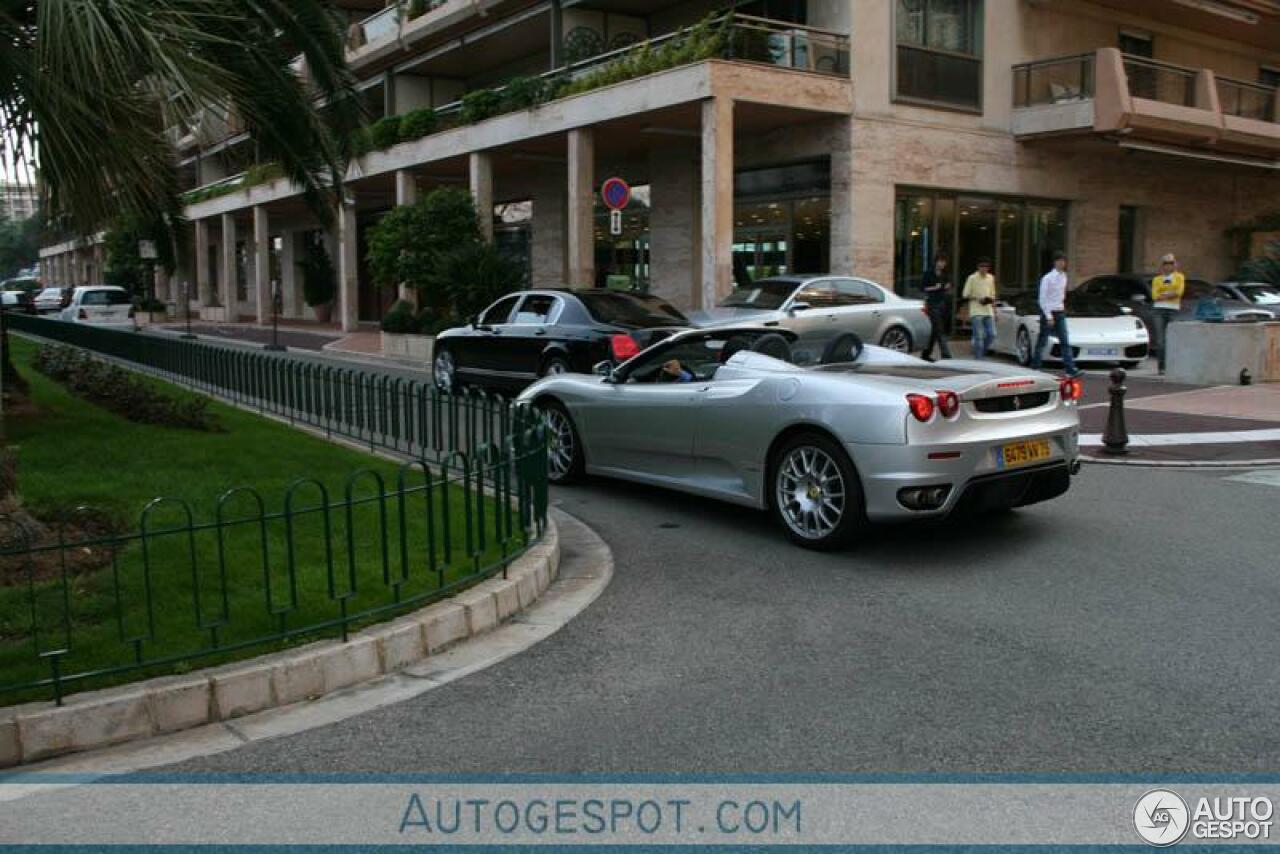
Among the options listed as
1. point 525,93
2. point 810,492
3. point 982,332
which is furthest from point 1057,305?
point 525,93

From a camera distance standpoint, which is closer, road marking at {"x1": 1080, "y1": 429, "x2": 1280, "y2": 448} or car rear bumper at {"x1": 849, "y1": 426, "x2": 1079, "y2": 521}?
car rear bumper at {"x1": 849, "y1": 426, "x2": 1079, "y2": 521}

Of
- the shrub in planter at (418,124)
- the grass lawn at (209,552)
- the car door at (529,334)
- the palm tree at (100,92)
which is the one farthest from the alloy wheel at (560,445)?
the shrub in planter at (418,124)

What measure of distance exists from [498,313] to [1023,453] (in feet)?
33.1

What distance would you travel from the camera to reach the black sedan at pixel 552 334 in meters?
13.7

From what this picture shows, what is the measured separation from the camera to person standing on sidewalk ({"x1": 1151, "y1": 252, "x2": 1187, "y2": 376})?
17875mm

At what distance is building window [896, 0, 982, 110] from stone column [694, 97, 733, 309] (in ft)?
14.6

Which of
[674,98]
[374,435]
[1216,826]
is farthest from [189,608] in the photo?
[674,98]

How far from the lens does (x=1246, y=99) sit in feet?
85.3

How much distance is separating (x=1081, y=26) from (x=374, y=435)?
69.4 ft

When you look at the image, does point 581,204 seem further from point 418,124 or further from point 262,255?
point 262,255

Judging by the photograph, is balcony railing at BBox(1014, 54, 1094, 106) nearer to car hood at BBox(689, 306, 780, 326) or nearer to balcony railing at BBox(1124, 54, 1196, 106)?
balcony railing at BBox(1124, 54, 1196, 106)

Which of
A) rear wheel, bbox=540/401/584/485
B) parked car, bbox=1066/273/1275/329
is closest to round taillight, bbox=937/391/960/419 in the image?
rear wheel, bbox=540/401/584/485

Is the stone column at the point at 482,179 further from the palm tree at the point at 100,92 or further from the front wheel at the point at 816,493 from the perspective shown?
the front wheel at the point at 816,493

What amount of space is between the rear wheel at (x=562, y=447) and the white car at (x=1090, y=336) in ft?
36.7
